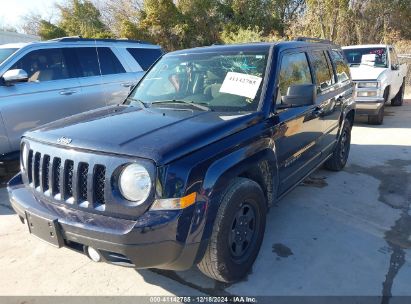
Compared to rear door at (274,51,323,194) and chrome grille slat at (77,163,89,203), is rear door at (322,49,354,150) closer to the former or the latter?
rear door at (274,51,323,194)

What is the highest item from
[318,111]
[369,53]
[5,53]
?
[5,53]

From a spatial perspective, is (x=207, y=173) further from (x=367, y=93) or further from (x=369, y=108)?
(x=367, y=93)

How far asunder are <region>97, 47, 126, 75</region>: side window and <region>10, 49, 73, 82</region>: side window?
26.9 inches

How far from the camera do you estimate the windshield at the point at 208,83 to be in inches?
131

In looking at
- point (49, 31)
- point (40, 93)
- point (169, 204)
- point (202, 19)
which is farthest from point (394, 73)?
point (49, 31)

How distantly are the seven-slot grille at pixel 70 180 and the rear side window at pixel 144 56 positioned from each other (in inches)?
183

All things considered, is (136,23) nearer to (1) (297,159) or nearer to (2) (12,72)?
(2) (12,72)

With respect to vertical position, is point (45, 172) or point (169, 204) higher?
point (45, 172)

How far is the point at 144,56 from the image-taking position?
7.29 metres

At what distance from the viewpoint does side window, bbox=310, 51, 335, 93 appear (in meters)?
4.37

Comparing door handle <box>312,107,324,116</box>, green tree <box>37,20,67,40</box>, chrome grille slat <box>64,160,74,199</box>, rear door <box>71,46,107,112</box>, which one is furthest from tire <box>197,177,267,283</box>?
green tree <box>37,20,67,40</box>

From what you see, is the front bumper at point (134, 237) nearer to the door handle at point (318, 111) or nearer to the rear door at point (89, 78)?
the door handle at point (318, 111)

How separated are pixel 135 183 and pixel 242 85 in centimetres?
150

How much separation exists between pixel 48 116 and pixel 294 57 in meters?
3.76
